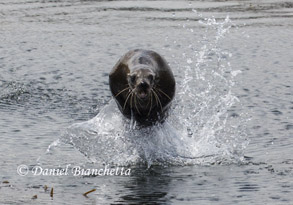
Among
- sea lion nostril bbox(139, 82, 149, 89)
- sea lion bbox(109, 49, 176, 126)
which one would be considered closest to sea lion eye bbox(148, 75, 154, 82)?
sea lion bbox(109, 49, 176, 126)

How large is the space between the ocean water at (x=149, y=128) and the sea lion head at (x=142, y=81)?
2.86 feet

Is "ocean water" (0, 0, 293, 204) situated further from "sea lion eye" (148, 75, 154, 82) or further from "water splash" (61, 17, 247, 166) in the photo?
"sea lion eye" (148, 75, 154, 82)

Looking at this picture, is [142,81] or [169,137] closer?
[142,81]

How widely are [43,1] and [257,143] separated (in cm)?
1461

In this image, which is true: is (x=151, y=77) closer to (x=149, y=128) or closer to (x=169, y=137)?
(x=149, y=128)

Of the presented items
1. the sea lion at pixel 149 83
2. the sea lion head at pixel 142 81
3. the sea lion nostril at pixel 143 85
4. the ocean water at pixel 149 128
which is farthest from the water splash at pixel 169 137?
the sea lion nostril at pixel 143 85

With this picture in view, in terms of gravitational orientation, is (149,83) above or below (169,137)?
above

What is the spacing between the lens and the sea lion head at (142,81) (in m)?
8.91

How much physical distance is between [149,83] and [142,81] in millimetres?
112

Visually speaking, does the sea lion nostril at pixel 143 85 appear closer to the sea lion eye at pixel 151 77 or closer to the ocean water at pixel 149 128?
the sea lion eye at pixel 151 77

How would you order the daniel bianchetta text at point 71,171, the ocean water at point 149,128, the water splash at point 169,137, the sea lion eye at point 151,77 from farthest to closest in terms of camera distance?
the water splash at point 169,137 → the sea lion eye at point 151,77 → the daniel bianchetta text at point 71,171 → the ocean water at point 149,128

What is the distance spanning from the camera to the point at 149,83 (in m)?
9.03

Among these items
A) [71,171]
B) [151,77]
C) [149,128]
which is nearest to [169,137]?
[149,128]

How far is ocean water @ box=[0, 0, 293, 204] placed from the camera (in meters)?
8.42
